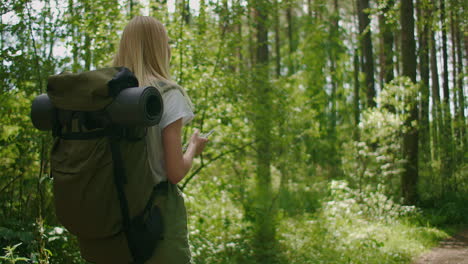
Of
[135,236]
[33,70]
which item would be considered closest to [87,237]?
[135,236]

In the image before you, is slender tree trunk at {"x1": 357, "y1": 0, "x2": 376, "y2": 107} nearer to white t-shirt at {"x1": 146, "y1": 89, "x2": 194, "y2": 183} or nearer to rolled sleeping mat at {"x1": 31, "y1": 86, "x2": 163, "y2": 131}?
white t-shirt at {"x1": 146, "y1": 89, "x2": 194, "y2": 183}

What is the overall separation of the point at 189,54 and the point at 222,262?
3.02m

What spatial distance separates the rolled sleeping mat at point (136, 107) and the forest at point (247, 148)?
7.56 feet

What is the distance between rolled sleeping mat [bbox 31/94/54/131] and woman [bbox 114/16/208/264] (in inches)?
14.0

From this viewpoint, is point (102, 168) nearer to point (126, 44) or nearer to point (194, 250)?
point (126, 44)

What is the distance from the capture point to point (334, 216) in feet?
26.6

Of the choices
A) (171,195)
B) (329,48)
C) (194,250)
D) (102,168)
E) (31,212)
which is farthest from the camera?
(329,48)

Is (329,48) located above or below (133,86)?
above

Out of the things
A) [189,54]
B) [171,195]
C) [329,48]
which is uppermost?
[329,48]

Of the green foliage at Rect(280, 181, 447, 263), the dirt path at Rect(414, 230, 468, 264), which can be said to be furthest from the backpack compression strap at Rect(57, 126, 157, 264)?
the dirt path at Rect(414, 230, 468, 264)

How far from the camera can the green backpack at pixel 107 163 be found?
1568 mm

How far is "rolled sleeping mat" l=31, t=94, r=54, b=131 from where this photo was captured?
5.66ft

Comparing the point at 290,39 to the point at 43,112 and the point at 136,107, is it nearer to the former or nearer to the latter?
the point at 43,112

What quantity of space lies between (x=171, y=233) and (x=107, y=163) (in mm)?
410
